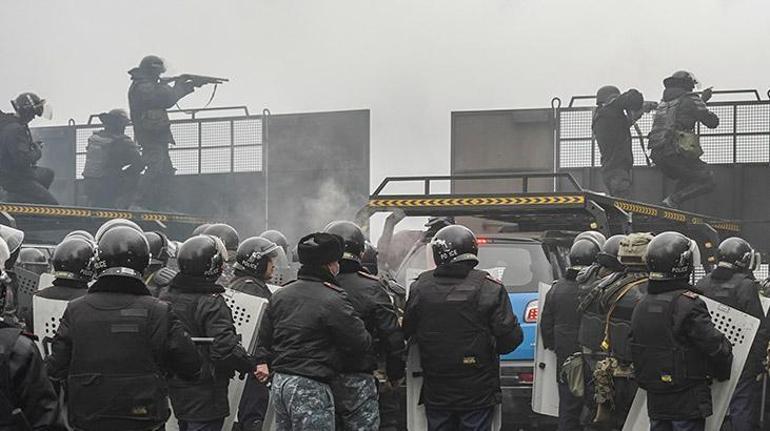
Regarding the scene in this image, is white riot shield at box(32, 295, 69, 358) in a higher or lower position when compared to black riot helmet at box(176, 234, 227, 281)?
lower

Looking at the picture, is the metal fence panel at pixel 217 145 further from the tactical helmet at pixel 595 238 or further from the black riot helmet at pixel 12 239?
the black riot helmet at pixel 12 239

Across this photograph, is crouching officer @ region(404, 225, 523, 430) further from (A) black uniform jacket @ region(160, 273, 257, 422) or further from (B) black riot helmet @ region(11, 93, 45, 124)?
(B) black riot helmet @ region(11, 93, 45, 124)

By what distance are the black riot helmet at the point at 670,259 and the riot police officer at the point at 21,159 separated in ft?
33.2

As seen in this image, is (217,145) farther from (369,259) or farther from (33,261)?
(369,259)

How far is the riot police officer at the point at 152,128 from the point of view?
17406 mm

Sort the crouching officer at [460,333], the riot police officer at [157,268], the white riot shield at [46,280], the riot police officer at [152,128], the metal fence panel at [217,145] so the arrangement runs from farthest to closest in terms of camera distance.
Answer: the riot police officer at [152,128] → the metal fence panel at [217,145] → the riot police officer at [157,268] → the white riot shield at [46,280] → the crouching officer at [460,333]

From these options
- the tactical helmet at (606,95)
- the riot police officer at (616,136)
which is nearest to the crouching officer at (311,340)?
the riot police officer at (616,136)

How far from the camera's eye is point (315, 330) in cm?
732

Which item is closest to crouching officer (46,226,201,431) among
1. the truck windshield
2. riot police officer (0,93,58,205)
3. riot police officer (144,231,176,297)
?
riot police officer (144,231,176,297)

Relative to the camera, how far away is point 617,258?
9.28 meters

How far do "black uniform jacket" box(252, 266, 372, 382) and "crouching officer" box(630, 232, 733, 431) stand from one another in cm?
167

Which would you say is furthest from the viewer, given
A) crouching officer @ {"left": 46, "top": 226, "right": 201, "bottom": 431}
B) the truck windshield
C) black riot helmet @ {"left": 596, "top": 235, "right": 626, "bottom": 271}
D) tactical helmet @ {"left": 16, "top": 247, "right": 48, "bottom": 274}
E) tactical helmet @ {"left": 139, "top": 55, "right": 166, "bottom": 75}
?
tactical helmet @ {"left": 139, "top": 55, "right": 166, "bottom": 75}

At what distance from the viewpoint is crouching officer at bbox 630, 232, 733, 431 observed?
24.8ft

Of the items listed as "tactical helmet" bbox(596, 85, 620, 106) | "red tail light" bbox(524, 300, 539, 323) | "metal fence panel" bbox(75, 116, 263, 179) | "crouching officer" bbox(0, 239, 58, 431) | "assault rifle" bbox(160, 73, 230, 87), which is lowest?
"red tail light" bbox(524, 300, 539, 323)
